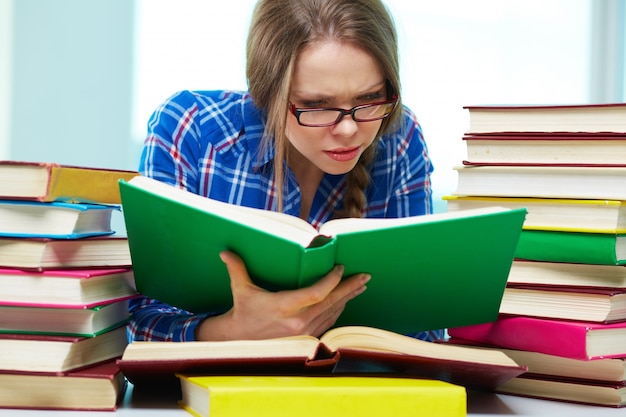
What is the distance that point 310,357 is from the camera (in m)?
0.81

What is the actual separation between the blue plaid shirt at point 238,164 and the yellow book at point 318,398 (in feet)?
1.41

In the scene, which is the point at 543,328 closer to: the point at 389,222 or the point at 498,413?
the point at 498,413

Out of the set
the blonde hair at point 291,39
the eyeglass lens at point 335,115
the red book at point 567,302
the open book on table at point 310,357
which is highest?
the blonde hair at point 291,39

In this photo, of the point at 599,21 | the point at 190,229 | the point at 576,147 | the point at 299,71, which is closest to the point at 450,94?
the point at 599,21

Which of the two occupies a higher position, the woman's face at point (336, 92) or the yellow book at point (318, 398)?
the woman's face at point (336, 92)

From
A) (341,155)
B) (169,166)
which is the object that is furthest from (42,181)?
(341,155)

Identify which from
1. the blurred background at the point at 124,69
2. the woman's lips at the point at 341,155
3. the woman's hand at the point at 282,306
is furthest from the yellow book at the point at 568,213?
the blurred background at the point at 124,69

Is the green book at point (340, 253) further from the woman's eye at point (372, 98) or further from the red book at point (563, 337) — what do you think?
the woman's eye at point (372, 98)

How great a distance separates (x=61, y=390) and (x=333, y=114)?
64 cm

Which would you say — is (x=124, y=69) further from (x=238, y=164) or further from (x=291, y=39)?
(x=291, y=39)

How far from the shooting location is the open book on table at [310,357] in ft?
2.61

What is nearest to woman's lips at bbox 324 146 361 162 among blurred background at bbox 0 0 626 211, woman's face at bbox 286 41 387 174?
woman's face at bbox 286 41 387 174

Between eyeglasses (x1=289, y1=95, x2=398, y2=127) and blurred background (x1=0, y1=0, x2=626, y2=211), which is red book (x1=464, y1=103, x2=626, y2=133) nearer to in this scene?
eyeglasses (x1=289, y1=95, x2=398, y2=127)

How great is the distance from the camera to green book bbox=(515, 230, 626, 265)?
0.95 metres
